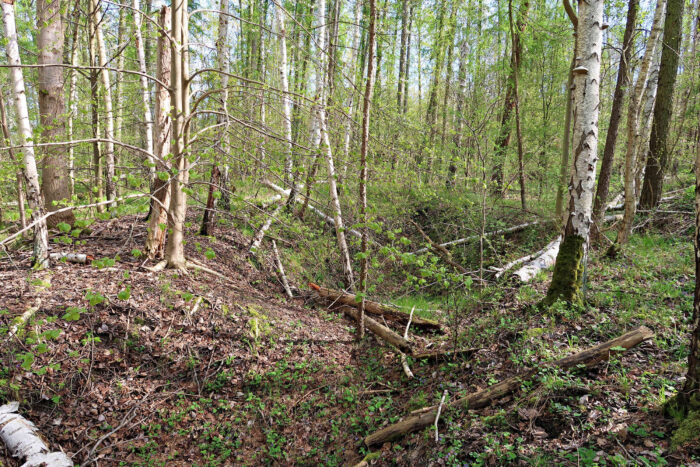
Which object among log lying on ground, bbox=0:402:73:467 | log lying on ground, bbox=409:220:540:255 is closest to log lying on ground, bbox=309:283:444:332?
log lying on ground, bbox=409:220:540:255

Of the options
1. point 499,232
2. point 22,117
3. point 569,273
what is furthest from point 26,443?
point 499,232

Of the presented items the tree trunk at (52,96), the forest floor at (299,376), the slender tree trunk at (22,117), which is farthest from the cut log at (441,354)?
the tree trunk at (52,96)

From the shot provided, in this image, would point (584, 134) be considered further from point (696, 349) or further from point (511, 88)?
point (511, 88)

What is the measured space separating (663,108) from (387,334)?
7.84m

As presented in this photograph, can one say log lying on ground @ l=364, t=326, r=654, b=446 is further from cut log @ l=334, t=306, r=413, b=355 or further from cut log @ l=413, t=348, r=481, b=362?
cut log @ l=334, t=306, r=413, b=355

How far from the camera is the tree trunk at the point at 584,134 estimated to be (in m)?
4.28

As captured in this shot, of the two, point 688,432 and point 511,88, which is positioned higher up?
point 511,88

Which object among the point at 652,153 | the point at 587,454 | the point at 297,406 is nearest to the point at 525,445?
the point at 587,454

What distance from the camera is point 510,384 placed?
3.52 meters

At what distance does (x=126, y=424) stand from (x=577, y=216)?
548cm

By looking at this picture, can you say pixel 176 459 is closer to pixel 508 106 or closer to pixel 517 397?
pixel 517 397

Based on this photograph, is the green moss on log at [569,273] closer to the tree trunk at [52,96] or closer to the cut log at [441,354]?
the cut log at [441,354]

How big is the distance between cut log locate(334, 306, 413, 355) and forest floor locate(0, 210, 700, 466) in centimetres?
16

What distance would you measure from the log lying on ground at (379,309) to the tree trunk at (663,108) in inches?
239
